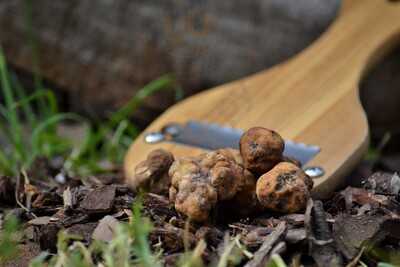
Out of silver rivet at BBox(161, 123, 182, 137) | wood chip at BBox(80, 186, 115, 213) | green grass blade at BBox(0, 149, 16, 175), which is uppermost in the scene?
wood chip at BBox(80, 186, 115, 213)

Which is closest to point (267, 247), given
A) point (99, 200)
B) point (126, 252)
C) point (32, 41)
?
point (126, 252)

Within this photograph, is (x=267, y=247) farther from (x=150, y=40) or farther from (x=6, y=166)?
(x=150, y=40)

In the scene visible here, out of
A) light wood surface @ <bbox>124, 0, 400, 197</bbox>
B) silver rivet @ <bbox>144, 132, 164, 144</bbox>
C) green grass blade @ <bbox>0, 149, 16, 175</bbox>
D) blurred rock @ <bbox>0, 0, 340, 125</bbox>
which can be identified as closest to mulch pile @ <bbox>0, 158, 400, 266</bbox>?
light wood surface @ <bbox>124, 0, 400, 197</bbox>

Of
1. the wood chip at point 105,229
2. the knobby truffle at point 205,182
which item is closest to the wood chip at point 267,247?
the knobby truffle at point 205,182

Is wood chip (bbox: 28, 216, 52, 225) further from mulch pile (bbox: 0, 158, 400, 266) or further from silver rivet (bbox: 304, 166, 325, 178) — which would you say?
silver rivet (bbox: 304, 166, 325, 178)

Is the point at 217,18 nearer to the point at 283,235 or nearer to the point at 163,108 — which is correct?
the point at 163,108

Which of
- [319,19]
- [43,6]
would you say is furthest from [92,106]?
[319,19]
